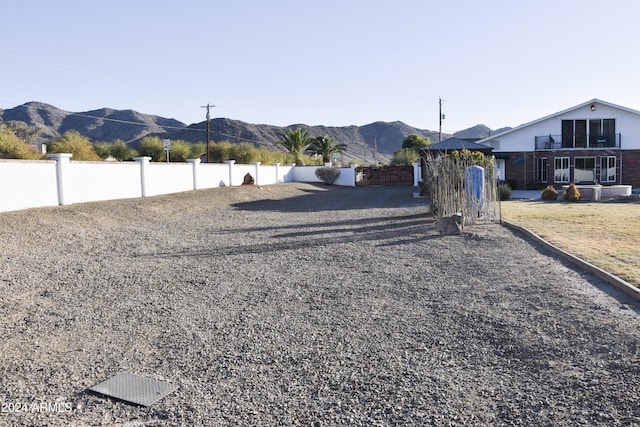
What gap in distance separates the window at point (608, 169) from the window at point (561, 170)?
222 centimetres

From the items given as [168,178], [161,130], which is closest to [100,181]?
[168,178]

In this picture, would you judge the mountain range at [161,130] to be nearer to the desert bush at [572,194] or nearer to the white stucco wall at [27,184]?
the desert bush at [572,194]

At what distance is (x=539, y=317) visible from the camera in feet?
20.3

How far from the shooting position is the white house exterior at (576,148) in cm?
3472

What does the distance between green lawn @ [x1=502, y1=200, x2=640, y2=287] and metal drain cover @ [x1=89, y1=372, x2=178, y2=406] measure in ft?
21.7

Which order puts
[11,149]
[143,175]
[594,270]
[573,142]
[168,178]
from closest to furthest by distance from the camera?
[594,270]
[143,175]
[168,178]
[11,149]
[573,142]

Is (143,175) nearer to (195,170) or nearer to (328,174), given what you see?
(195,170)

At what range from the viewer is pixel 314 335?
558 cm

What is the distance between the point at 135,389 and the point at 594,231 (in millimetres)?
12742

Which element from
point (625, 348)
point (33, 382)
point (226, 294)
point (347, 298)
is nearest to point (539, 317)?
point (625, 348)

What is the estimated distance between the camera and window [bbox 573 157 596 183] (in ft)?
116

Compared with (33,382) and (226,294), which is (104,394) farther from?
(226,294)

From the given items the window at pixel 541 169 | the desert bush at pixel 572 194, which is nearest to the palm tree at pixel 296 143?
the window at pixel 541 169

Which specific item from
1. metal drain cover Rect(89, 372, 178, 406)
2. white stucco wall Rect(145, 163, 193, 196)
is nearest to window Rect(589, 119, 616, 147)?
white stucco wall Rect(145, 163, 193, 196)
